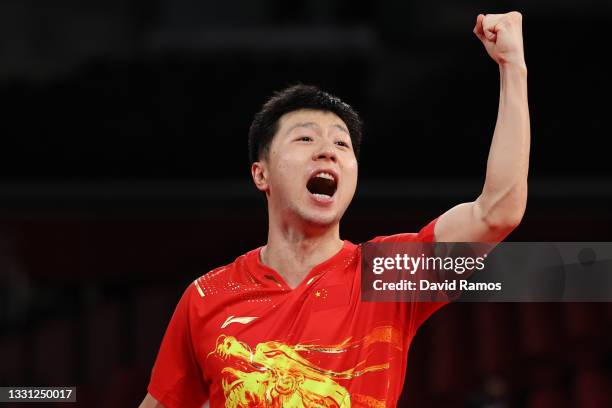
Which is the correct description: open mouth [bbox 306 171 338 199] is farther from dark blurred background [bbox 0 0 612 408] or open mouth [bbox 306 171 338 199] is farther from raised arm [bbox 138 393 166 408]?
dark blurred background [bbox 0 0 612 408]

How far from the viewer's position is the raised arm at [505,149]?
6.64ft

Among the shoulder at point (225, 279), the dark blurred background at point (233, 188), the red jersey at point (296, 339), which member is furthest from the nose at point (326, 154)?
the dark blurred background at point (233, 188)

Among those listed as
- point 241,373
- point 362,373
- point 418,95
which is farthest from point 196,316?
point 418,95

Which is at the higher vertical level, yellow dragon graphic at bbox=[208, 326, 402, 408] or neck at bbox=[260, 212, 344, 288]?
neck at bbox=[260, 212, 344, 288]

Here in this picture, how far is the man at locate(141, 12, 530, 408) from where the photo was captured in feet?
6.80

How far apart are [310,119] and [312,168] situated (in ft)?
0.57

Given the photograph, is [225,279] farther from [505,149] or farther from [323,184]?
[505,149]

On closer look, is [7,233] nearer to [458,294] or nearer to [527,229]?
[527,229]

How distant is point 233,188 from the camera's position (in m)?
7.70

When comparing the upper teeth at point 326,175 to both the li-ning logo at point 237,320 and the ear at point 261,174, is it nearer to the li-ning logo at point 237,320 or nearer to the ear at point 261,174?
the ear at point 261,174

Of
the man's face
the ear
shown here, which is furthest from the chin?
the ear

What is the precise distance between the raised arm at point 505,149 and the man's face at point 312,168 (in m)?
0.38

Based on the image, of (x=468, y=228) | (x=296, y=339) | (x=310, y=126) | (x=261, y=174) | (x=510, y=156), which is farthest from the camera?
(x=261, y=174)

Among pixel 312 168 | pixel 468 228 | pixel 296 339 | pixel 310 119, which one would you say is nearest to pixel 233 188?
pixel 310 119
